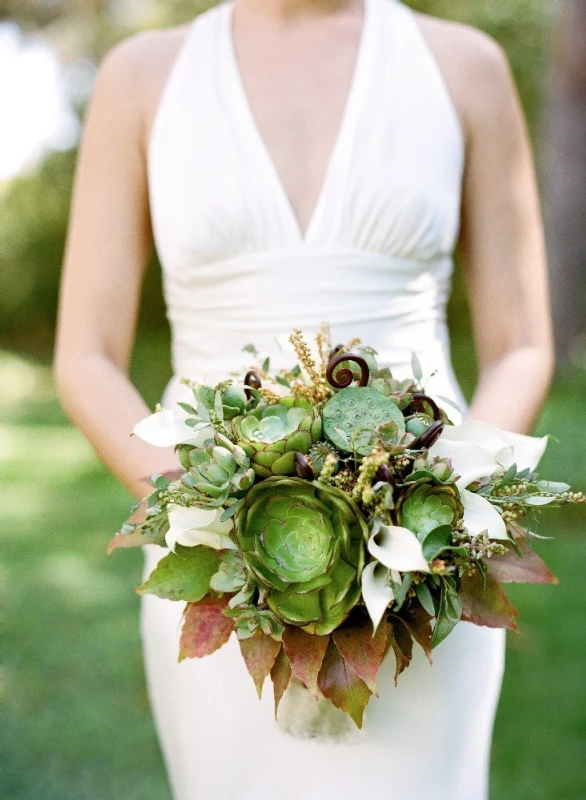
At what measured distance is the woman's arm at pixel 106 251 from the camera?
1998 millimetres

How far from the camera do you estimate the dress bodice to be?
207 cm

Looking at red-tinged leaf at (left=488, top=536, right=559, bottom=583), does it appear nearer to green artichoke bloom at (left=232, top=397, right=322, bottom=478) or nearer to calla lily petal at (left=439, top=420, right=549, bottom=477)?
calla lily petal at (left=439, top=420, right=549, bottom=477)

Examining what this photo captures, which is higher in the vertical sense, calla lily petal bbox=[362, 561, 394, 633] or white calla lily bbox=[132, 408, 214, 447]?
white calla lily bbox=[132, 408, 214, 447]

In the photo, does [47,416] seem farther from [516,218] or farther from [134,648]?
[516,218]

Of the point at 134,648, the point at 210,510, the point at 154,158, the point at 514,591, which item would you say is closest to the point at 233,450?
the point at 210,510

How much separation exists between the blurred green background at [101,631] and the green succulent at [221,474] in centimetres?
56

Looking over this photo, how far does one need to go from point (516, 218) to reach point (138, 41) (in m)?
0.94

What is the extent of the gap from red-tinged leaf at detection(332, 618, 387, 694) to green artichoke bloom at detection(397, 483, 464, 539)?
7.1 inches

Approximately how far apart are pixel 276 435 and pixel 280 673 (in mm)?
381

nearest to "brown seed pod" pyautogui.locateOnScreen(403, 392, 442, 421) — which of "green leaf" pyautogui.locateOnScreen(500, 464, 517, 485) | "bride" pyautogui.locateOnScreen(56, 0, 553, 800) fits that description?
"green leaf" pyautogui.locateOnScreen(500, 464, 517, 485)

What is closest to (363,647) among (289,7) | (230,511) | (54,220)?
(230,511)

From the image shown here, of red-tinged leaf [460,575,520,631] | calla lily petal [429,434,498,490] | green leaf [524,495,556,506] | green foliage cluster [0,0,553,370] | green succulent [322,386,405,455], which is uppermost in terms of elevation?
green succulent [322,386,405,455]

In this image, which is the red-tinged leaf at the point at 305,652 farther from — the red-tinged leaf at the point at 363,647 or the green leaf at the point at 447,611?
the green leaf at the point at 447,611

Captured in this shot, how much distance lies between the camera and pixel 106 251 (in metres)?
2.05
